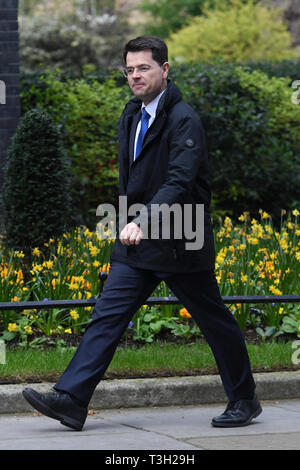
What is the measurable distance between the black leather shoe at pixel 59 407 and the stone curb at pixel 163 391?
612mm

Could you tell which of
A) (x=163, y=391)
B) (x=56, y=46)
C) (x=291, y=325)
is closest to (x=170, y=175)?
(x=163, y=391)

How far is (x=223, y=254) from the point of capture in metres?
7.04

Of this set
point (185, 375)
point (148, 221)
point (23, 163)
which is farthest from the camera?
point (23, 163)

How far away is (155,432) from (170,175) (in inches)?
49.9

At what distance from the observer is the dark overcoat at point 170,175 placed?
4469 mm

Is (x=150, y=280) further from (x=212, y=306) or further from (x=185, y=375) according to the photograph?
(x=185, y=375)

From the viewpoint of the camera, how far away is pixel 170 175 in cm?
445

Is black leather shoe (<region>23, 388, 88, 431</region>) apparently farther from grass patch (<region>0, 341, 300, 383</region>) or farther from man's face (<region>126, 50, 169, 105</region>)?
man's face (<region>126, 50, 169, 105</region>)

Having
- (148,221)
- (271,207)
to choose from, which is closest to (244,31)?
(271,207)

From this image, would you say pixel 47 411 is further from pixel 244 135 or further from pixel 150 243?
pixel 244 135

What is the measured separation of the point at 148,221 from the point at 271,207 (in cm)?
714

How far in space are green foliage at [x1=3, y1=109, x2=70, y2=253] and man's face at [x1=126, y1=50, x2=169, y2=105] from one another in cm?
331

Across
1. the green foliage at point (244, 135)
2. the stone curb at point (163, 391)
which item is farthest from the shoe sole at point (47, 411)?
the green foliage at point (244, 135)

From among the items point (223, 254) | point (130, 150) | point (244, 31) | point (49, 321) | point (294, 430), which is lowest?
point (294, 430)
